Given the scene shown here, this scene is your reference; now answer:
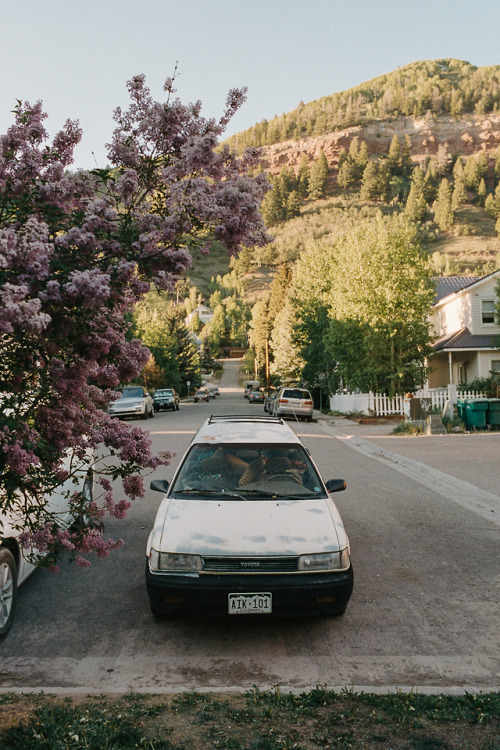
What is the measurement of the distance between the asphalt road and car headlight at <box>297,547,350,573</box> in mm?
561

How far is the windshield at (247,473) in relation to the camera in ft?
19.6

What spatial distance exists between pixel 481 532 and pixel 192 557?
4951 mm

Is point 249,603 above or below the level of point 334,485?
below

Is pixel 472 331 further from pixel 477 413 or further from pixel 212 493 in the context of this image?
pixel 212 493

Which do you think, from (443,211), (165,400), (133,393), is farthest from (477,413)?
(443,211)

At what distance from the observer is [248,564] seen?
488cm

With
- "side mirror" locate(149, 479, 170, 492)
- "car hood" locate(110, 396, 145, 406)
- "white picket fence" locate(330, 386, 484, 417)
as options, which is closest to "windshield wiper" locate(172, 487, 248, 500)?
"side mirror" locate(149, 479, 170, 492)

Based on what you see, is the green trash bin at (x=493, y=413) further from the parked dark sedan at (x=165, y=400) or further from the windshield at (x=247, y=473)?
A: the parked dark sedan at (x=165, y=400)

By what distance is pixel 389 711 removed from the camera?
12.1ft

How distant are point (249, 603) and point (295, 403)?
94.4 ft

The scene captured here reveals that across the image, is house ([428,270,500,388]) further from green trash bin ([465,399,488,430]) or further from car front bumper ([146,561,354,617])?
car front bumper ([146,561,354,617])

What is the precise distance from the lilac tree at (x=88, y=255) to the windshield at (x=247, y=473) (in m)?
1.28

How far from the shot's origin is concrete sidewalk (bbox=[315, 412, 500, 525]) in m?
10.9

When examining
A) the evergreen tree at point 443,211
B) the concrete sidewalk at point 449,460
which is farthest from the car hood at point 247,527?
the evergreen tree at point 443,211
